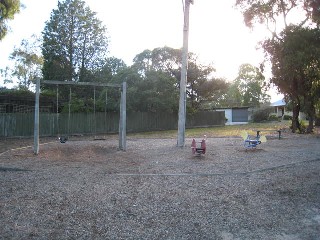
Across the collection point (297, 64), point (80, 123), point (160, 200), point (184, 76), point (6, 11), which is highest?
point (6, 11)

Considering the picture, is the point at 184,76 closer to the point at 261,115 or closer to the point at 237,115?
the point at 237,115

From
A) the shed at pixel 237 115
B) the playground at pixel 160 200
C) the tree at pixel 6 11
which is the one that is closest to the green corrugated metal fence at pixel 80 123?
the tree at pixel 6 11

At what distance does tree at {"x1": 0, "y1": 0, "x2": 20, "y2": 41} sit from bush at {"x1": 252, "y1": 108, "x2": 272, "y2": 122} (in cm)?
3831

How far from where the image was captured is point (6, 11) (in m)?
16.2

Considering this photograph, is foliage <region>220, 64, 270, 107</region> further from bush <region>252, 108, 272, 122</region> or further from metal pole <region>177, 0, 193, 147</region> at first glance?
metal pole <region>177, 0, 193, 147</region>

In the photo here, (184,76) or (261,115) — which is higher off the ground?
(184,76)

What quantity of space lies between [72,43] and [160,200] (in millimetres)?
29249

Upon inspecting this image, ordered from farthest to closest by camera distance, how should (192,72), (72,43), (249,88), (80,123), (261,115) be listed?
1. (249,88)
2. (261,115)
3. (192,72)
4. (72,43)
5. (80,123)

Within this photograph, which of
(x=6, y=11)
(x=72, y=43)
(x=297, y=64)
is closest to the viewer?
(x=6, y=11)

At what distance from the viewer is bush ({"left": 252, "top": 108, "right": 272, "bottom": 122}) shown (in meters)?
47.6

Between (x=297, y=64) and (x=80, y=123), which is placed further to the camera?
(x=80, y=123)

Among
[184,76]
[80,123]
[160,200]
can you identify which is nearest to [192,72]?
[80,123]

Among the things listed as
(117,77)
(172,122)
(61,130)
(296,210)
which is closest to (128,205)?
(296,210)

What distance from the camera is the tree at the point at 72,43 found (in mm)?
31391
